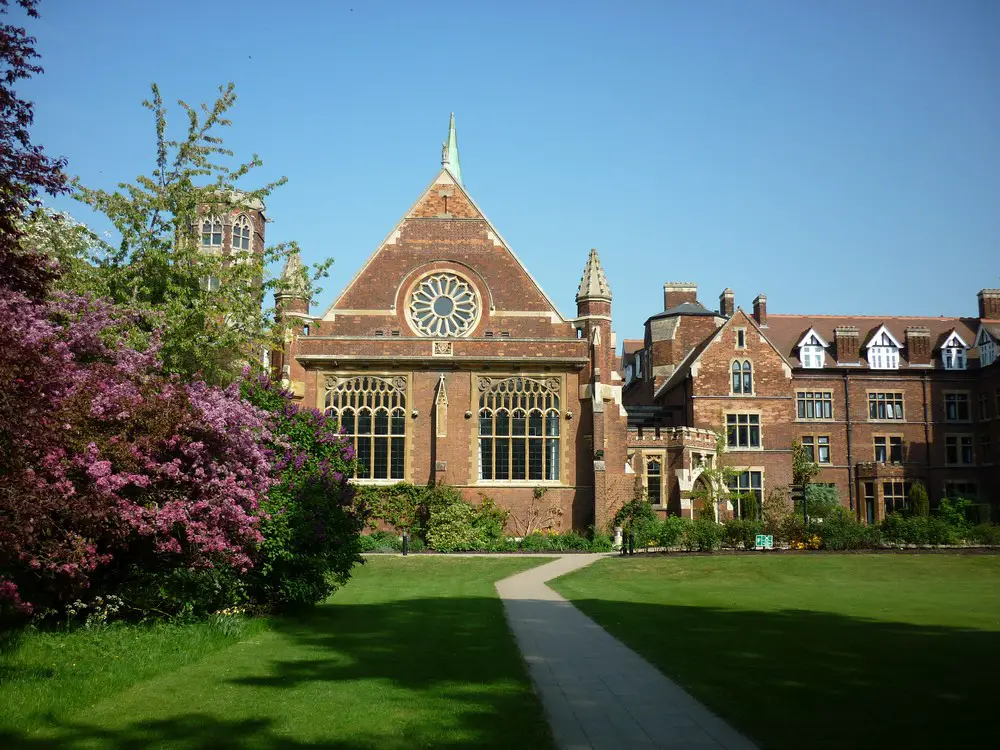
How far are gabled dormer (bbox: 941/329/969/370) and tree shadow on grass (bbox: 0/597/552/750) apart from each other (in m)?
42.3

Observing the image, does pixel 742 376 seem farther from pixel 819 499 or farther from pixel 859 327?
pixel 859 327

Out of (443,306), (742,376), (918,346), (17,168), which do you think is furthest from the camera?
(918,346)

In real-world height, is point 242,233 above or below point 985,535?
above

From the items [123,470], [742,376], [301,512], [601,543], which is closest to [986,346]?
[742,376]

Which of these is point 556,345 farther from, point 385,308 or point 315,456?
point 315,456

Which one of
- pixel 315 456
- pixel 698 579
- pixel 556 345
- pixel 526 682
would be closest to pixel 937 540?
pixel 698 579

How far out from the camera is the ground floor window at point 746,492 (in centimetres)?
4012

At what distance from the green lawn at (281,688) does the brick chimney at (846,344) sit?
125 ft

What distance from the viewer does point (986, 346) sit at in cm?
Answer: 4806

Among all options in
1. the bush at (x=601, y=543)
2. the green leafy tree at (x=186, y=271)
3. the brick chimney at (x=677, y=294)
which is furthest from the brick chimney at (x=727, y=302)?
the green leafy tree at (x=186, y=271)

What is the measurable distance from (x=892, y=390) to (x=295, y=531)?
133 ft

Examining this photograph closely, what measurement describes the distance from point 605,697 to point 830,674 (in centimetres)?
281

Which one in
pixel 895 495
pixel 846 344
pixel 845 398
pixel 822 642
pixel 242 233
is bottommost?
pixel 822 642

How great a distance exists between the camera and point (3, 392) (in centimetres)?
851
